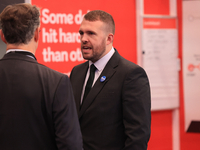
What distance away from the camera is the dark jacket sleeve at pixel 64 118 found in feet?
4.15

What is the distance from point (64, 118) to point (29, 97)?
0.66 ft

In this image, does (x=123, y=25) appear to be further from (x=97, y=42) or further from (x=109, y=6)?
(x=97, y=42)

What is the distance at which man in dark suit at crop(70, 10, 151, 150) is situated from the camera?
1718mm

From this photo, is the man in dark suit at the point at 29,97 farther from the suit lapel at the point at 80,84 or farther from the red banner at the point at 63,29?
the red banner at the point at 63,29

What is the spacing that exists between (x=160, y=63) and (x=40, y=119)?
2.86 meters

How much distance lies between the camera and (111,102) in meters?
1.77

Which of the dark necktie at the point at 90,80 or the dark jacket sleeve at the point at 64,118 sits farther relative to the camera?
the dark necktie at the point at 90,80

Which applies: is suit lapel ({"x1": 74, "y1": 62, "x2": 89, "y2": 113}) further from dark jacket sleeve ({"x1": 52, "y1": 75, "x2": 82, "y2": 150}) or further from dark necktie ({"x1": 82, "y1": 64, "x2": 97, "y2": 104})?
dark jacket sleeve ({"x1": 52, "y1": 75, "x2": 82, "y2": 150})

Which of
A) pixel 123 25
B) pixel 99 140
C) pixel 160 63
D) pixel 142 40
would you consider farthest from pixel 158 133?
pixel 99 140

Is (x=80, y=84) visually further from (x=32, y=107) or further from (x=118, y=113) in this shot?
(x=32, y=107)

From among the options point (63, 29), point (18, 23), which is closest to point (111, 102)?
point (18, 23)

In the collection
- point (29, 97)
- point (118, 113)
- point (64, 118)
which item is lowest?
point (118, 113)

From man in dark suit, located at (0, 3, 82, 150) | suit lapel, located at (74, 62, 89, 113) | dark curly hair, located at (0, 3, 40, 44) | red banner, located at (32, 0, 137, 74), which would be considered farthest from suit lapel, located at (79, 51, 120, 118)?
red banner, located at (32, 0, 137, 74)

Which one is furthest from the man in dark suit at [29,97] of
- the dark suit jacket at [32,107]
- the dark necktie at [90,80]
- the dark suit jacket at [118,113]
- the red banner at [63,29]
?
the red banner at [63,29]
